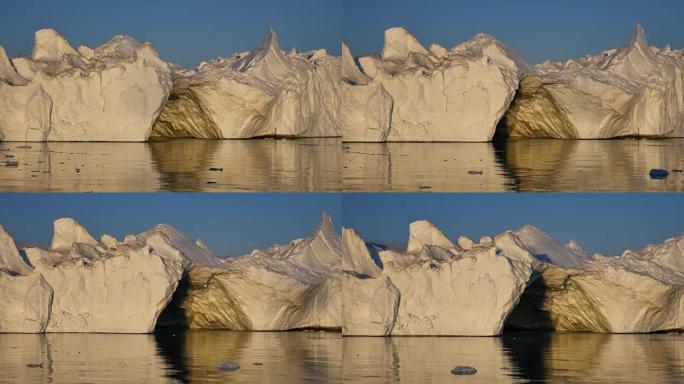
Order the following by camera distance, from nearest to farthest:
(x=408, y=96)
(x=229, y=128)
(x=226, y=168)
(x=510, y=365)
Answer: (x=510, y=365)
(x=226, y=168)
(x=408, y=96)
(x=229, y=128)

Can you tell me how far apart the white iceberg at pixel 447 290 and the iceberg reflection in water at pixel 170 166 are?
1.82 meters

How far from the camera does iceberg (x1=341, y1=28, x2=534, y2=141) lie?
2594 centimetres

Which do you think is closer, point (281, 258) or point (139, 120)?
point (281, 258)

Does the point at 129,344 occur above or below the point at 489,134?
below

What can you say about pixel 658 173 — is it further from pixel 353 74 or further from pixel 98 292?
pixel 98 292

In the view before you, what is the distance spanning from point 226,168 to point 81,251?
119 inches

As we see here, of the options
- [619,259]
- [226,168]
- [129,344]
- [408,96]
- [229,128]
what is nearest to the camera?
[129,344]

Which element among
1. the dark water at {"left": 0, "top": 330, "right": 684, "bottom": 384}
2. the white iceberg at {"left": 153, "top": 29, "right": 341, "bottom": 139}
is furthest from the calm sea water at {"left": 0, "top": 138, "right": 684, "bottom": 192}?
the dark water at {"left": 0, "top": 330, "right": 684, "bottom": 384}

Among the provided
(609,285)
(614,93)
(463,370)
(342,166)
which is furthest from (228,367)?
(614,93)

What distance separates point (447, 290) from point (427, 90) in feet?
15.2

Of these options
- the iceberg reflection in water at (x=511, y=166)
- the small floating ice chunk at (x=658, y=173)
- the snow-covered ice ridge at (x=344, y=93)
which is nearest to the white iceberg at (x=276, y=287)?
the iceberg reflection in water at (x=511, y=166)

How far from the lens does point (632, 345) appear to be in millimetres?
21766

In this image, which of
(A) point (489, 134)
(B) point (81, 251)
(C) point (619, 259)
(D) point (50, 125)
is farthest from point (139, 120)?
(C) point (619, 259)

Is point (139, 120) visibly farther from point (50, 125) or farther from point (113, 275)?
point (113, 275)
